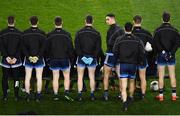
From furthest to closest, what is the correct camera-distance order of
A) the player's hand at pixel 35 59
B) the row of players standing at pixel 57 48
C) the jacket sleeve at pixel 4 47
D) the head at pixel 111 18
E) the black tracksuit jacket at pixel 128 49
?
the head at pixel 111 18 < the jacket sleeve at pixel 4 47 < the row of players standing at pixel 57 48 < the player's hand at pixel 35 59 < the black tracksuit jacket at pixel 128 49

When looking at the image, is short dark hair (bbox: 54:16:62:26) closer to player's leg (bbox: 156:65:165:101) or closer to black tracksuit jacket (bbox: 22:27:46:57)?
black tracksuit jacket (bbox: 22:27:46:57)

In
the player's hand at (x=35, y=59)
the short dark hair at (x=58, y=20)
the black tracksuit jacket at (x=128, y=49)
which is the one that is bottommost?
the player's hand at (x=35, y=59)

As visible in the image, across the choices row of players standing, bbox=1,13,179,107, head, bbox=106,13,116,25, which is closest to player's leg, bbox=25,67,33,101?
row of players standing, bbox=1,13,179,107

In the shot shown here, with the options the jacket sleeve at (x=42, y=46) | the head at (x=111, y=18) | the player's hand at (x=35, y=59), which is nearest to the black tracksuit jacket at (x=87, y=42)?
the head at (x=111, y=18)

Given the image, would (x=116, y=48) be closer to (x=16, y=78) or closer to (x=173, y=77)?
(x=173, y=77)

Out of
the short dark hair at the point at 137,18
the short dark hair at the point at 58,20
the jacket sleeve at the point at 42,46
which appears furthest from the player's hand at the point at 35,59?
the short dark hair at the point at 137,18

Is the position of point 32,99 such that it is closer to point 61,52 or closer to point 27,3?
point 61,52

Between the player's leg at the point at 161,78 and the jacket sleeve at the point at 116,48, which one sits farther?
the player's leg at the point at 161,78

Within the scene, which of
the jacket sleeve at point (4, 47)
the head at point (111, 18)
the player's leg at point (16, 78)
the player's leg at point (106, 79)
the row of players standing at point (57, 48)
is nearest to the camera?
the row of players standing at point (57, 48)

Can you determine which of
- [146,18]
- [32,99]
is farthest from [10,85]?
[146,18]

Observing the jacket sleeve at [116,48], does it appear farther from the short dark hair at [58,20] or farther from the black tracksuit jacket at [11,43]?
the black tracksuit jacket at [11,43]

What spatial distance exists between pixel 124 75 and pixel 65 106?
1904 millimetres

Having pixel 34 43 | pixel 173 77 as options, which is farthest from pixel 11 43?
pixel 173 77

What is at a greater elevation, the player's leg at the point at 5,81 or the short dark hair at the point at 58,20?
the short dark hair at the point at 58,20
